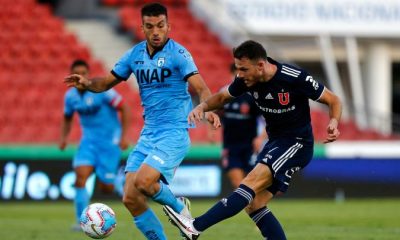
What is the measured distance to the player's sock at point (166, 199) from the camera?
10016mm

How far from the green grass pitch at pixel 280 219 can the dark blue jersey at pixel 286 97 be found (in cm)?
276

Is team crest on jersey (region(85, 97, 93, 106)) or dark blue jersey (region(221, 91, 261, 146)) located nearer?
team crest on jersey (region(85, 97, 93, 106))

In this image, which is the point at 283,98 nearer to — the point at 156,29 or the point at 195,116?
the point at 195,116

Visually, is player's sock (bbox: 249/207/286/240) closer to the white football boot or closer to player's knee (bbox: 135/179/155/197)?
the white football boot

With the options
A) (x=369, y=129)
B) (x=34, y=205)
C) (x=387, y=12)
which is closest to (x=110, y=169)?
(x=34, y=205)

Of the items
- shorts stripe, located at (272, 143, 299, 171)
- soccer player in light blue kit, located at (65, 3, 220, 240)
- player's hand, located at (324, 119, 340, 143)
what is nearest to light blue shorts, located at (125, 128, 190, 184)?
soccer player in light blue kit, located at (65, 3, 220, 240)

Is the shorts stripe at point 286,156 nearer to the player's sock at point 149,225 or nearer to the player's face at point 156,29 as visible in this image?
the player's sock at point 149,225

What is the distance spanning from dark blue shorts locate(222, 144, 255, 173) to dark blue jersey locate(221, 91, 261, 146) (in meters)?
0.07

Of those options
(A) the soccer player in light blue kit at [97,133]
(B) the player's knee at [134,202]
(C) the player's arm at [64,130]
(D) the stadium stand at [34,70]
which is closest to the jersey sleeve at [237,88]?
(B) the player's knee at [134,202]

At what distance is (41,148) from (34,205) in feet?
3.93

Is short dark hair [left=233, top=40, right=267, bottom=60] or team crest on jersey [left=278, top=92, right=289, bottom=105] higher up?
short dark hair [left=233, top=40, right=267, bottom=60]

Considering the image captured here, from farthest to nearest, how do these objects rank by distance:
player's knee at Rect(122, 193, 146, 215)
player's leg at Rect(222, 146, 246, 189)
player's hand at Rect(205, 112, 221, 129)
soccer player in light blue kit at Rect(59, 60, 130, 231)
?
player's leg at Rect(222, 146, 246, 189) → soccer player in light blue kit at Rect(59, 60, 130, 231) → player's knee at Rect(122, 193, 146, 215) → player's hand at Rect(205, 112, 221, 129)

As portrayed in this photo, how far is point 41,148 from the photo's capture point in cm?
2031

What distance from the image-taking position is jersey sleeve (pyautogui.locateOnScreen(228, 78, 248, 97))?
31.6 feet
